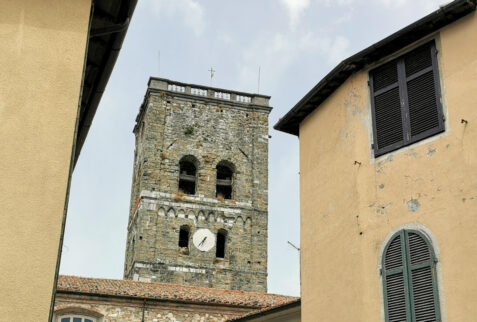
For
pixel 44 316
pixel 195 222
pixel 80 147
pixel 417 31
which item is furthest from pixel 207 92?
pixel 44 316

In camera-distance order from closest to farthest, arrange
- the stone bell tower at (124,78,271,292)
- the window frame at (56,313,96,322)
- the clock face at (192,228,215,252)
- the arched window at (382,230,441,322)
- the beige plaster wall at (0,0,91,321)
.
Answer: the beige plaster wall at (0,0,91,321) → the arched window at (382,230,441,322) → the window frame at (56,313,96,322) → the stone bell tower at (124,78,271,292) → the clock face at (192,228,215,252)

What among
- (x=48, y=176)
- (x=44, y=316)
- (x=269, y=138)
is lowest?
(x=44, y=316)

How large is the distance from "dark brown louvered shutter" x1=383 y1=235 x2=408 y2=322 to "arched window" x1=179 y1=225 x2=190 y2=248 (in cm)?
2858

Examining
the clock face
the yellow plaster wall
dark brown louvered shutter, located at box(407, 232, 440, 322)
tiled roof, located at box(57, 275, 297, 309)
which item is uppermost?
the clock face

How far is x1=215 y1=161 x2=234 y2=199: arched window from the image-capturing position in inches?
1588

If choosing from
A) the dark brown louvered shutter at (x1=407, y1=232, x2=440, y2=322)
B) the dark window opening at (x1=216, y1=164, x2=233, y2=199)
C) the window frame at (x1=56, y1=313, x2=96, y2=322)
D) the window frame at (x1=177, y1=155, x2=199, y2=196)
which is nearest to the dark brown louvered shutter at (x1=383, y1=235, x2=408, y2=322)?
the dark brown louvered shutter at (x1=407, y1=232, x2=440, y2=322)

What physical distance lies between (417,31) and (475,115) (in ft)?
5.59

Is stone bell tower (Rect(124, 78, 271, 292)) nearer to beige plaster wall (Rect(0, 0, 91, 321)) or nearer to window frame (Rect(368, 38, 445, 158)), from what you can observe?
window frame (Rect(368, 38, 445, 158))

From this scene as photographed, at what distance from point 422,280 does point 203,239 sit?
95.4 feet

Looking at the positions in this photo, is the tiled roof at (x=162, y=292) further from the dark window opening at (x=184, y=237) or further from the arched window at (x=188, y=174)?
the arched window at (x=188, y=174)

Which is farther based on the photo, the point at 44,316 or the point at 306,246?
the point at 306,246

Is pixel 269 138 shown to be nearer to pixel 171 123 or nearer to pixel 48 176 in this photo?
pixel 171 123

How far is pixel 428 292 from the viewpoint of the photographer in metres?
9.46

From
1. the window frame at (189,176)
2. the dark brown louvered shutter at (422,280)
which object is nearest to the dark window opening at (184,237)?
the window frame at (189,176)
